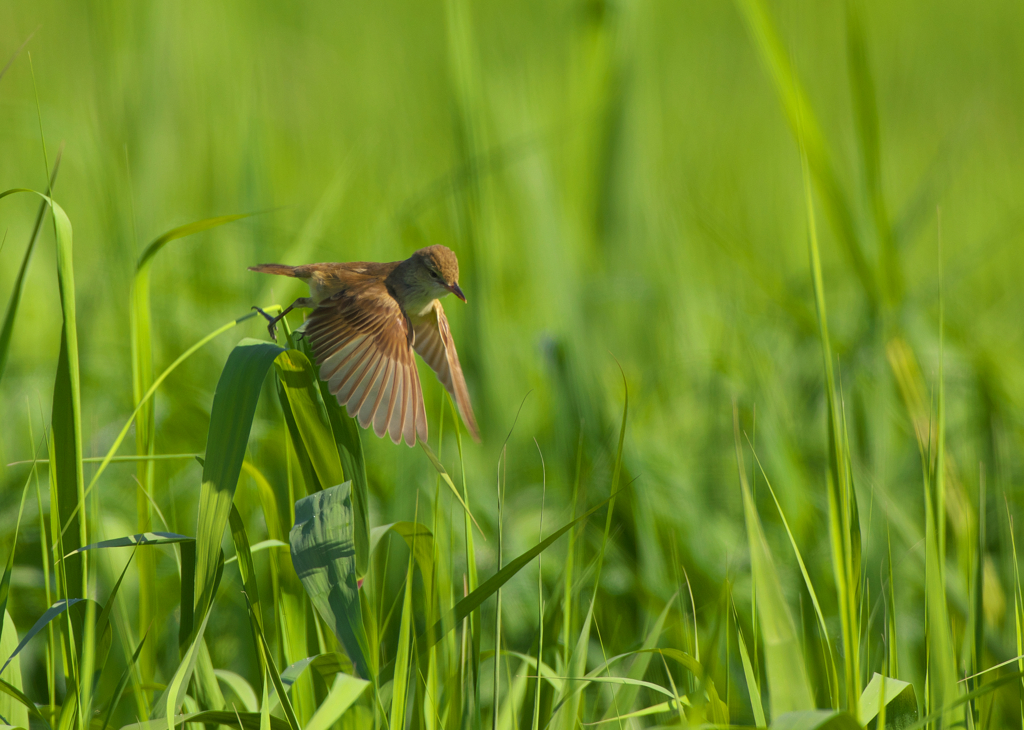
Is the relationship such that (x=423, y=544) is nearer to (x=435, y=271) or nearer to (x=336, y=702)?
(x=336, y=702)

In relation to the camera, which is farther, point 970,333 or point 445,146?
point 445,146

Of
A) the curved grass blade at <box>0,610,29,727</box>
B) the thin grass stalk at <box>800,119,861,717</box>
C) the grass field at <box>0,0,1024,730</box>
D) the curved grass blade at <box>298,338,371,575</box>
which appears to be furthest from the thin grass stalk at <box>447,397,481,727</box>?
the curved grass blade at <box>0,610,29,727</box>

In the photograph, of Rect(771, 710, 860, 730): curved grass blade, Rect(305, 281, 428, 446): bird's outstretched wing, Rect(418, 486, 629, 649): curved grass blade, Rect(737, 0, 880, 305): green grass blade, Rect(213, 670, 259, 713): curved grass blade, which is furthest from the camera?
Rect(737, 0, 880, 305): green grass blade

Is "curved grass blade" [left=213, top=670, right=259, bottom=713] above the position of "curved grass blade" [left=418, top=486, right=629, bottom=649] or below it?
below

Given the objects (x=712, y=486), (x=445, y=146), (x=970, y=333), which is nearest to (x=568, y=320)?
(x=712, y=486)

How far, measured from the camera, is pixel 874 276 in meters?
1.54

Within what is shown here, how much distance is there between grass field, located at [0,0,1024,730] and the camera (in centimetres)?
89

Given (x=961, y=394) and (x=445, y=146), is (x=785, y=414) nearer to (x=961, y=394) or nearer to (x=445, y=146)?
(x=961, y=394)

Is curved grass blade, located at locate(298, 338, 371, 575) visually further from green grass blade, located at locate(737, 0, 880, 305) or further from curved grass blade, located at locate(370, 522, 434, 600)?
green grass blade, located at locate(737, 0, 880, 305)

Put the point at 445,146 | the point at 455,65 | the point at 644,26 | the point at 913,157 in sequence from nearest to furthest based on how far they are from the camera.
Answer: the point at 455,65, the point at 644,26, the point at 445,146, the point at 913,157

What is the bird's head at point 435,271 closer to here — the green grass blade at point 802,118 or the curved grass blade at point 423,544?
the curved grass blade at point 423,544

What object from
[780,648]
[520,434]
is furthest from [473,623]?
[520,434]

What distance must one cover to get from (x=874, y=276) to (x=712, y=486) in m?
0.59

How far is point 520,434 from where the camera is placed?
199 centimetres
